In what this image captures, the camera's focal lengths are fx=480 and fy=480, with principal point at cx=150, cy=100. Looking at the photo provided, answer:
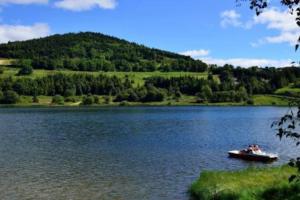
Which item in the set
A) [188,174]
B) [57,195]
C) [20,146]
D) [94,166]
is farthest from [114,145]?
[57,195]

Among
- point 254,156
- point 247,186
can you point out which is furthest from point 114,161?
point 247,186

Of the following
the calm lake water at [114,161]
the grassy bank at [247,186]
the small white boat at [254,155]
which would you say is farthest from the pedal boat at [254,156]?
the grassy bank at [247,186]

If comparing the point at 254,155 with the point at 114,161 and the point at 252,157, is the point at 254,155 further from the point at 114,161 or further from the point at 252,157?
the point at 114,161

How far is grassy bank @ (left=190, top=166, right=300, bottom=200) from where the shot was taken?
86.9ft

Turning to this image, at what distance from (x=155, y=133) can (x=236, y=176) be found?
6077 cm

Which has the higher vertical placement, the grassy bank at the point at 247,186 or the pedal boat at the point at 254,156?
the grassy bank at the point at 247,186

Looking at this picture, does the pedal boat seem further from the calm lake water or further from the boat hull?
the calm lake water

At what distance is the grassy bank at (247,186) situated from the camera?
26492mm

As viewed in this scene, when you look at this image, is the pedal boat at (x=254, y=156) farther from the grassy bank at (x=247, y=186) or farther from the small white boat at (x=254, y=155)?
the grassy bank at (x=247, y=186)

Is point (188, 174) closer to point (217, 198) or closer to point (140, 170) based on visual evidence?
point (140, 170)

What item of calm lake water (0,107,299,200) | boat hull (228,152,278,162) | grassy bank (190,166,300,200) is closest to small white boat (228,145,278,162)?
boat hull (228,152,278,162)

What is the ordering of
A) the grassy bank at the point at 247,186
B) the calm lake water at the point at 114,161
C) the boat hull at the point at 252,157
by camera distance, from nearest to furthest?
the grassy bank at the point at 247,186
the calm lake water at the point at 114,161
the boat hull at the point at 252,157

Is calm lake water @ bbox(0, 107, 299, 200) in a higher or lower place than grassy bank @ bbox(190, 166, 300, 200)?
lower

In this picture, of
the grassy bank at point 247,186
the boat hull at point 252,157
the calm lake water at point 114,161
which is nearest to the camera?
the grassy bank at point 247,186
